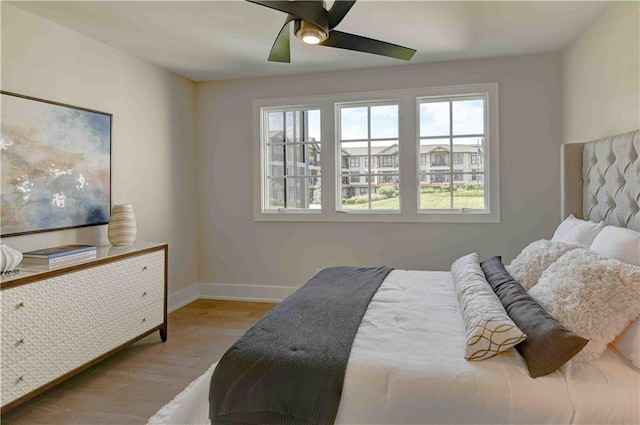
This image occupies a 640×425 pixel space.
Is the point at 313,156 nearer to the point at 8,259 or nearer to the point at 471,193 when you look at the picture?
the point at 471,193

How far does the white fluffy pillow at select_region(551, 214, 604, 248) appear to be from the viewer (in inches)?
88.6

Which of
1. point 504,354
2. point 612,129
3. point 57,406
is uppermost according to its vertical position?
point 612,129

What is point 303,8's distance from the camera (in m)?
1.79

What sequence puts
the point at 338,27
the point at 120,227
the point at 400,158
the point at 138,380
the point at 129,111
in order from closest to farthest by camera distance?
the point at 138,380 < the point at 338,27 < the point at 120,227 < the point at 129,111 < the point at 400,158

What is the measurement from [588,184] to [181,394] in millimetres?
3068

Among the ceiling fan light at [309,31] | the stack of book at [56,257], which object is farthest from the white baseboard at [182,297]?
the ceiling fan light at [309,31]

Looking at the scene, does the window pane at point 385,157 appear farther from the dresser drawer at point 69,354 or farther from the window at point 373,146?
the dresser drawer at point 69,354

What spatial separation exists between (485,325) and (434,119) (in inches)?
114

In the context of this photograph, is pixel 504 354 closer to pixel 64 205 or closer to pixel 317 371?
pixel 317 371

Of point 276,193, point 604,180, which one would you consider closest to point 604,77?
point 604,180

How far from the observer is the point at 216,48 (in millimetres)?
3400

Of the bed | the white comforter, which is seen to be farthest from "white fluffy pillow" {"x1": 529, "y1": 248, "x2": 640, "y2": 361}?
the white comforter

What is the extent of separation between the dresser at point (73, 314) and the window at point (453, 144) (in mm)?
2675

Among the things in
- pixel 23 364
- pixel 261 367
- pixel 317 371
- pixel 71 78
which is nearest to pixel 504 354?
pixel 317 371
